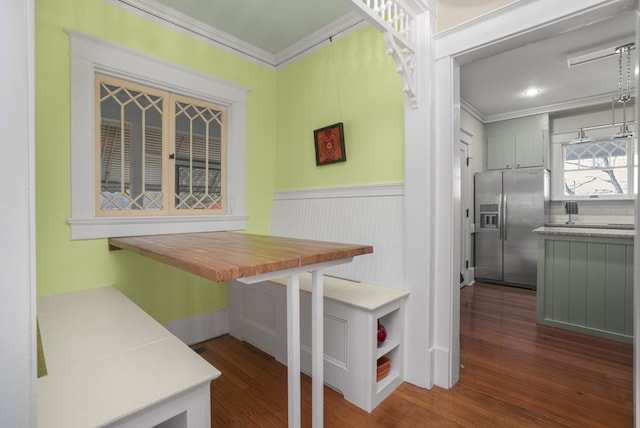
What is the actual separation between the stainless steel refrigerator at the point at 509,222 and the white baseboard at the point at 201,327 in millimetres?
3727

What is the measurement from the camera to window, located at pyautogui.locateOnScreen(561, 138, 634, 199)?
397 cm

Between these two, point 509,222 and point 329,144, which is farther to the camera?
point 509,222

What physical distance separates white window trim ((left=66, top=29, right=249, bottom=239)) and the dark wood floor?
3.35 feet

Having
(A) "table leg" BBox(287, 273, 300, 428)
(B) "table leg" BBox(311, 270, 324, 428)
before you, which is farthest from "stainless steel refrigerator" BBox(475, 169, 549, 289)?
(A) "table leg" BBox(287, 273, 300, 428)

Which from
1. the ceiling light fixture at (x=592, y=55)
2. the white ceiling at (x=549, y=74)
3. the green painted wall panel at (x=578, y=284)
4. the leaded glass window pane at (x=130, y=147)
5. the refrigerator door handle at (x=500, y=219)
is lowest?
the green painted wall panel at (x=578, y=284)

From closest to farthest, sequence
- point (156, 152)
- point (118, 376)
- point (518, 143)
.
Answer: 1. point (118, 376)
2. point (156, 152)
3. point (518, 143)

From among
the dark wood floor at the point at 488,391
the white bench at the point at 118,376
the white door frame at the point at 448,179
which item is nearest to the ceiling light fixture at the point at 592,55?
the white door frame at the point at 448,179

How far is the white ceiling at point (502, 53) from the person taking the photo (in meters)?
2.27

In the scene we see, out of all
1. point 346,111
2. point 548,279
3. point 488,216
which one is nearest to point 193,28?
point 346,111

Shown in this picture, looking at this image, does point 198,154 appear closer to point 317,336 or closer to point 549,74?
point 317,336

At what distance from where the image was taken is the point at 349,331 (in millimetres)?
1730

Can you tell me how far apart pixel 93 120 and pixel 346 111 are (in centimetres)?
177

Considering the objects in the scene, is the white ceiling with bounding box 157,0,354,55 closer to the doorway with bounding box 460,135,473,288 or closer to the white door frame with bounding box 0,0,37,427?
the white door frame with bounding box 0,0,37,427

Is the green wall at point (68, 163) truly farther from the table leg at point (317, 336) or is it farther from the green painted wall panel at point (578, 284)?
the green painted wall panel at point (578, 284)
